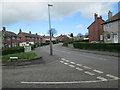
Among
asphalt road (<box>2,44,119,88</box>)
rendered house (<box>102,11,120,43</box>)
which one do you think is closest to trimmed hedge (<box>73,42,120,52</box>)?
rendered house (<box>102,11,120,43</box>)

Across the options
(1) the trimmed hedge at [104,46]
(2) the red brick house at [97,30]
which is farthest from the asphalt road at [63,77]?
(2) the red brick house at [97,30]

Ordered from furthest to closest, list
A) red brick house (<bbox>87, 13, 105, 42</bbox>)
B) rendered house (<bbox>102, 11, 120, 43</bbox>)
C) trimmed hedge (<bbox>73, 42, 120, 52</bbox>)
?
red brick house (<bbox>87, 13, 105, 42</bbox>), rendered house (<bbox>102, 11, 120, 43</bbox>), trimmed hedge (<bbox>73, 42, 120, 52</bbox>)

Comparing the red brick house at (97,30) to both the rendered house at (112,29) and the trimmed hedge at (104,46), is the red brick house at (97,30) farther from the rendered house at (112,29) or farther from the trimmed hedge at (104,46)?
the trimmed hedge at (104,46)

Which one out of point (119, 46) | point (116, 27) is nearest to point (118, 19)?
point (116, 27)

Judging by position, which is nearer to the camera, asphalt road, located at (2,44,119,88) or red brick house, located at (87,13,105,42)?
asphalt road, located at (2,44,119,88)

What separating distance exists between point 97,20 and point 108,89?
3462 cm

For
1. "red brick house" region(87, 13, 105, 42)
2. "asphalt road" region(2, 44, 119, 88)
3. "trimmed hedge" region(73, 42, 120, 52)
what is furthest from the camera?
"red brick house" region(87, 13, 105, 42)

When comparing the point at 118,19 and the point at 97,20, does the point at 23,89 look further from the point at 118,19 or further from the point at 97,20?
the point at 97,20

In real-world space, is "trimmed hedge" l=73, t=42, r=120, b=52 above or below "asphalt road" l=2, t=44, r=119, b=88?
above

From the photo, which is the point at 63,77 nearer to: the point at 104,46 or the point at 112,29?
the point at 104,46

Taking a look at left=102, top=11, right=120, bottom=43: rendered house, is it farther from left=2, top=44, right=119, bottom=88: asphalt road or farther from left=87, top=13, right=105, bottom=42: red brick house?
left=2, top=44, right=119, bottom=88: asphalt road

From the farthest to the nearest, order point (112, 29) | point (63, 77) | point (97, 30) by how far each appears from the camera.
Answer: point (97, 30)
point (112, 29)
point (63, 77)

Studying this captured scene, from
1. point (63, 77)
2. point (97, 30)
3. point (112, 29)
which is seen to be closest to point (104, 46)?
point (112, 29)

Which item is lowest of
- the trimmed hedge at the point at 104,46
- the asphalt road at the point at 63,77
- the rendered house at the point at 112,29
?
the asphalt road at the point at 63,77
